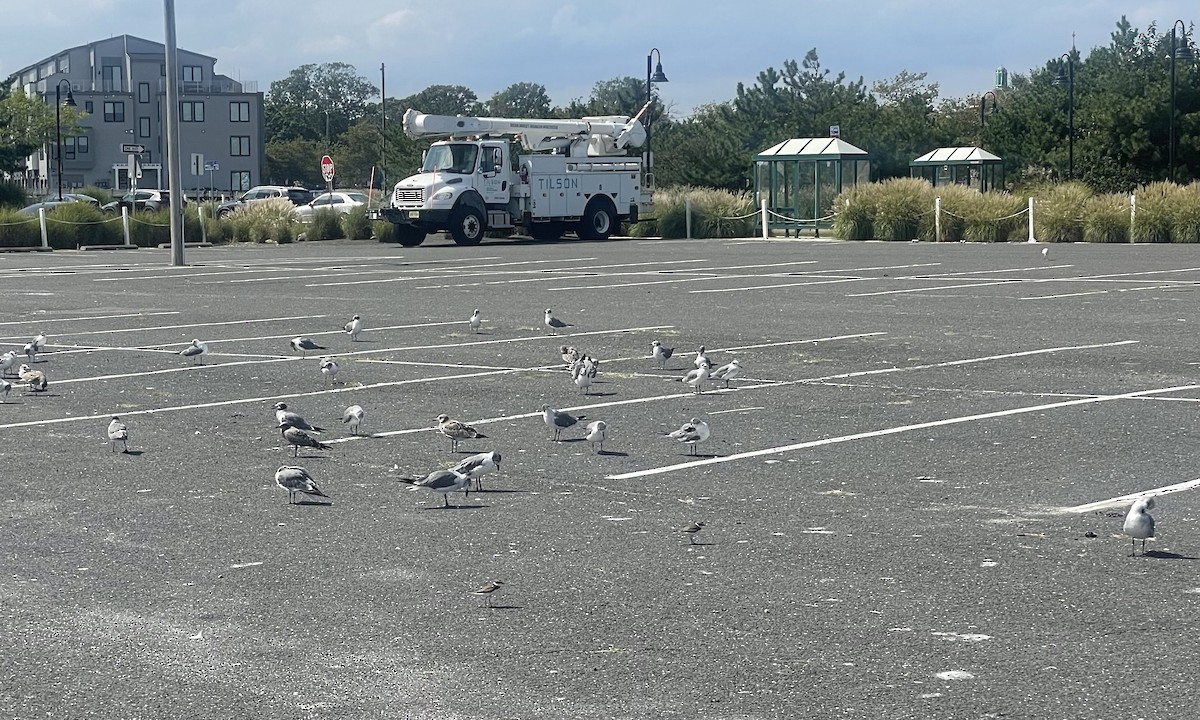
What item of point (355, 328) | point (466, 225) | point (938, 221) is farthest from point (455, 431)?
point (466, 225)

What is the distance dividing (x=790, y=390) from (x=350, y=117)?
17364 cm

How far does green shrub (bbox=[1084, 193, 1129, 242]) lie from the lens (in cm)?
4094

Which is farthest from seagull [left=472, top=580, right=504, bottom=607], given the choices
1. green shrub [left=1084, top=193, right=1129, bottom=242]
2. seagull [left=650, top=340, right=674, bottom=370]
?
green shrub [left=1084, top=193, right=1129, bottom=242]

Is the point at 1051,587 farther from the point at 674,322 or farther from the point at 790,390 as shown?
the point at 674,322

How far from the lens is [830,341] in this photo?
55.5 ft

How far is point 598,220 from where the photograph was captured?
48.8m

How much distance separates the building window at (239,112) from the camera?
130 metres

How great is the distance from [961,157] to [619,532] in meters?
49.8

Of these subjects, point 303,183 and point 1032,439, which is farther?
point 303,183

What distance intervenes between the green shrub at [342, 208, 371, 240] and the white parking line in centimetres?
4019

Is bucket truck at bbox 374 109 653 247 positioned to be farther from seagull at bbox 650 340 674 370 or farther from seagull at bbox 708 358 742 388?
seagull at bbox 708 358 742 388

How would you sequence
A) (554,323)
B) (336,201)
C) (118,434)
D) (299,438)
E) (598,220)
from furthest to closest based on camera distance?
(336,201) → (598,220) → (554,323) → (118,434) → (299,438)

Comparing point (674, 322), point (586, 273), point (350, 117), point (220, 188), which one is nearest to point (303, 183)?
point (220, 188)

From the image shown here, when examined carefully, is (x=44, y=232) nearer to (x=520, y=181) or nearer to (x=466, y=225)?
(x=466, y=225)
